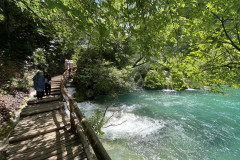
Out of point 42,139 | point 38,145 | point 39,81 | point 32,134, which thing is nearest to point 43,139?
point 42,139

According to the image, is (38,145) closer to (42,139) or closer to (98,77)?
(42,139)

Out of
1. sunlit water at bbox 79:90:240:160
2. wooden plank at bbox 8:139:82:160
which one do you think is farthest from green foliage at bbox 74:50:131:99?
wooden plank at bbox 8:139:82:160

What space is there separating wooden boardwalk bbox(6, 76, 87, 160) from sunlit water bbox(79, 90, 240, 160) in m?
2.62

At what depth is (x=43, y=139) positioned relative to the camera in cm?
348

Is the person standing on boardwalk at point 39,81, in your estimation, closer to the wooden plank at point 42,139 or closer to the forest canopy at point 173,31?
the forest canopy at point 173,31

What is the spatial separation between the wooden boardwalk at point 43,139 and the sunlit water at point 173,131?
2.62 m

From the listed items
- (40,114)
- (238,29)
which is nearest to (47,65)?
(40,114)

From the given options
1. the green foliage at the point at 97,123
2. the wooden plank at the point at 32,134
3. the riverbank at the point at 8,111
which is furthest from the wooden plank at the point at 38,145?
the green foliage at the point at 97,123

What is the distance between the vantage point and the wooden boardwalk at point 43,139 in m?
2.91

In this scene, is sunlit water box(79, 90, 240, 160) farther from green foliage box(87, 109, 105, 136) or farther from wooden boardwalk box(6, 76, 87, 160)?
wooden boardwalk box(6, 76, 87, 160)

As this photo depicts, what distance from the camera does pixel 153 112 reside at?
11.1 m

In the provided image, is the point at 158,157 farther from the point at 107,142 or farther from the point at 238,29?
the point at 238,29

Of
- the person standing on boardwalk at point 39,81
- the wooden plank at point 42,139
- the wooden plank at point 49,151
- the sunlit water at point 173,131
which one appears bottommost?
the sunlit water at point 173,131

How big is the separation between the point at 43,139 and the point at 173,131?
26.4 feet
